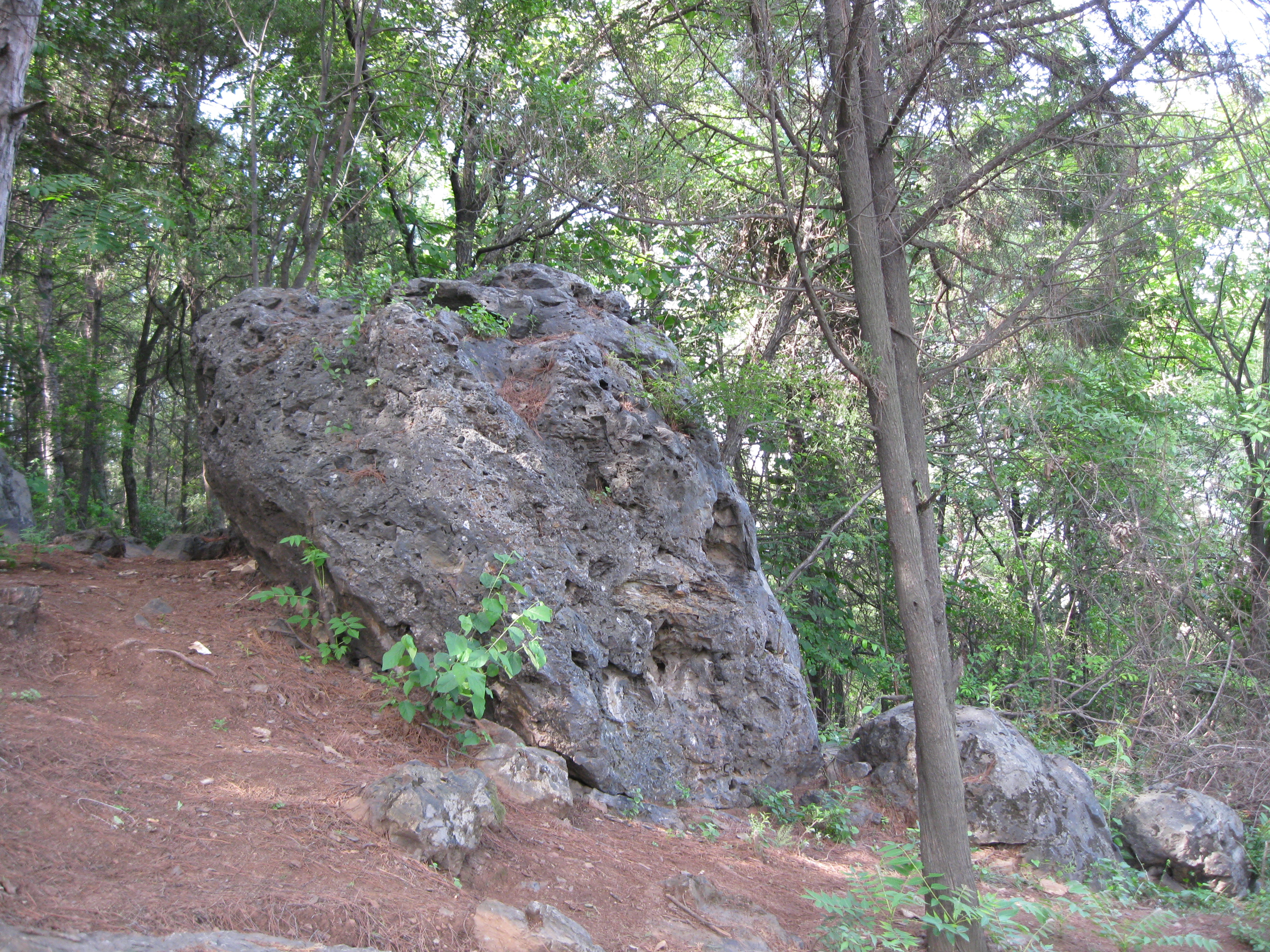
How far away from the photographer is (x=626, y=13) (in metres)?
5.67

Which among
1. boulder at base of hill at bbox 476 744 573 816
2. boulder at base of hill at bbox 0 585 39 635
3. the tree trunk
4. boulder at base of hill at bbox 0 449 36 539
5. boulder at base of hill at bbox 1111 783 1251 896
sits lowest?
boulder at base of hill at bbox 1111 783 1251 896

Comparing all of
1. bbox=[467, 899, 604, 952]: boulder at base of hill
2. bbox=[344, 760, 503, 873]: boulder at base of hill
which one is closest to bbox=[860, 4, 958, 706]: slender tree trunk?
bbox=[467, 899, 604, 952]: boulder at base of hill

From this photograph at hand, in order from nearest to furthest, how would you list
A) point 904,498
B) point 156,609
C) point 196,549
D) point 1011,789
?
point 904,498, point 156,609, point 1011,789, point 196,549

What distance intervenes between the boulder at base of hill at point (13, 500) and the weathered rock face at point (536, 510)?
487cm

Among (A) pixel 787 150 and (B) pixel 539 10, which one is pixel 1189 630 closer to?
(A) pixel 787 150

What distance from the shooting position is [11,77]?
16.0ft

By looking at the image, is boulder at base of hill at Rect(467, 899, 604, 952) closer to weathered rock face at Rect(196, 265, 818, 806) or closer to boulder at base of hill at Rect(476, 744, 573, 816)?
boulder at base of hill at Rect(476, 744, 573, 816)

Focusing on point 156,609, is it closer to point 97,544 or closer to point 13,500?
point 97,544

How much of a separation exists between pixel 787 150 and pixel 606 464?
9.84ft

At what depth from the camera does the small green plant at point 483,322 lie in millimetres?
6645

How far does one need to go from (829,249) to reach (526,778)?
638 centimetres

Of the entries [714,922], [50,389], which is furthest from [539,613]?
[50,389]

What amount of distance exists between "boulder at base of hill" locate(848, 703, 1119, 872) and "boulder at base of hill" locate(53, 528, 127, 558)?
24.2 ft

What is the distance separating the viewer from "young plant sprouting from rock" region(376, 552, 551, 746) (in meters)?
4.33
